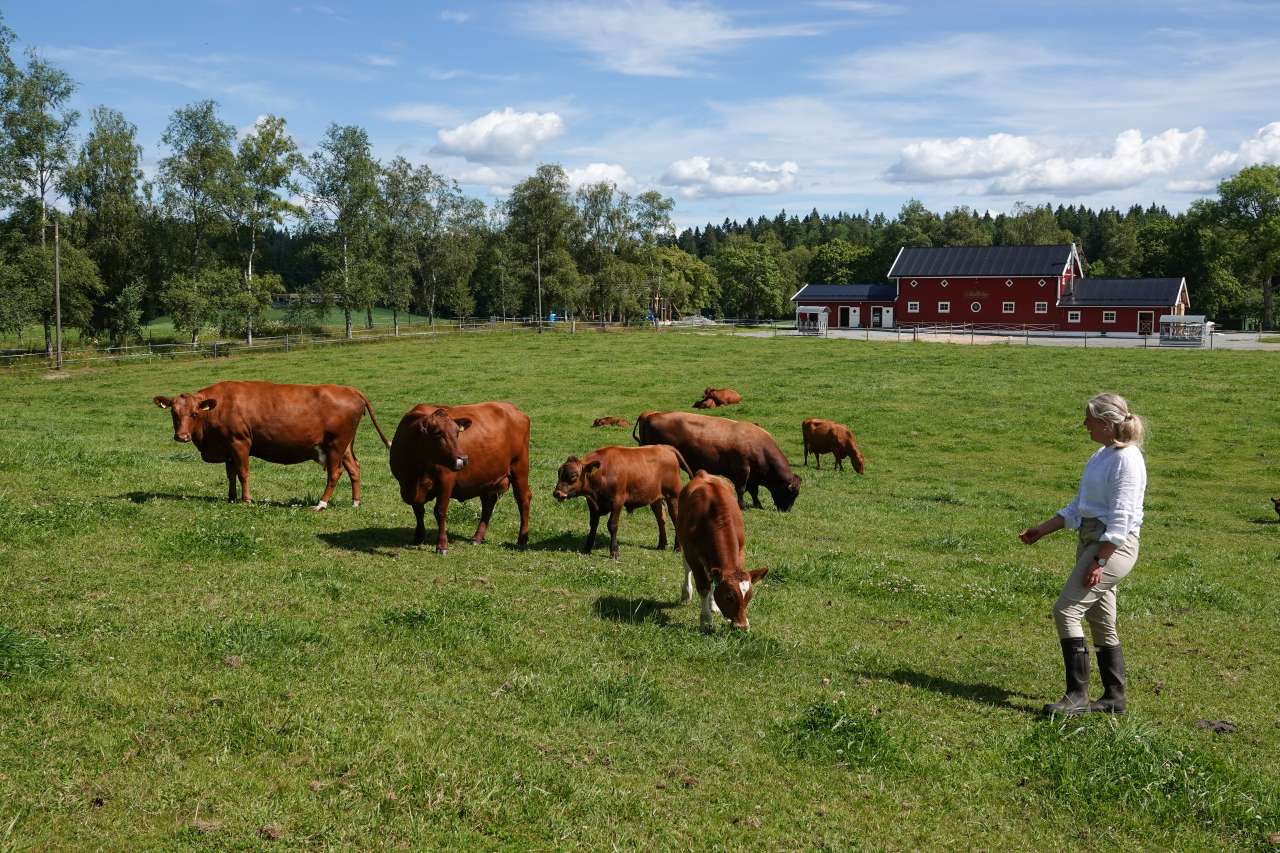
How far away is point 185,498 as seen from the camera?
562 inches

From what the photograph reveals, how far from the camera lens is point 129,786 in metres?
5.59

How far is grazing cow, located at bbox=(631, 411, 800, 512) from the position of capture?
1772 cm

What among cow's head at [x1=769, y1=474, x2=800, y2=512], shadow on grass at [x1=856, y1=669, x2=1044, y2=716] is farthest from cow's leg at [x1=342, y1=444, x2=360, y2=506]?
shadow on grass at [x1=856, y1=669, x2=1044, y2=716]

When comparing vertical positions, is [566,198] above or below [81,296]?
above

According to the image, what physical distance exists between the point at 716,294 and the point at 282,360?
106174 millimetres

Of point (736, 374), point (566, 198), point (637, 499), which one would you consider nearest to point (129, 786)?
point (637, 499)

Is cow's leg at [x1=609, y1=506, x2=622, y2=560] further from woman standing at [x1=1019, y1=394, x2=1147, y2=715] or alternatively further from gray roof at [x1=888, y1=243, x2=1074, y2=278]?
gray roof at [x1=888, y1=243, x2=1074, y2=278]

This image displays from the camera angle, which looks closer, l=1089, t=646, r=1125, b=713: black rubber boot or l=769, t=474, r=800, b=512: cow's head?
l=1089, t=646, r=1125, b=713: black rubber boot

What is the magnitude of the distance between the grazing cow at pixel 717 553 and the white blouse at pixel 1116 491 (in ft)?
10.7

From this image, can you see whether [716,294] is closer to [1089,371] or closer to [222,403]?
[1089,371]

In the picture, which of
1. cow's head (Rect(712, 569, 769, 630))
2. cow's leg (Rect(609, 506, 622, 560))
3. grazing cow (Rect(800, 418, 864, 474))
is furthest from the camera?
grazing cow (Rect(800, 418, 864, 474))

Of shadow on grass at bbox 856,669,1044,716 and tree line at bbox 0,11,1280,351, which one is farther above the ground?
tree line at bbox 0,11,1280,351

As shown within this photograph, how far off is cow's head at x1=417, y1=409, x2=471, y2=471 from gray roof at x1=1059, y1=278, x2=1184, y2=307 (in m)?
89.3

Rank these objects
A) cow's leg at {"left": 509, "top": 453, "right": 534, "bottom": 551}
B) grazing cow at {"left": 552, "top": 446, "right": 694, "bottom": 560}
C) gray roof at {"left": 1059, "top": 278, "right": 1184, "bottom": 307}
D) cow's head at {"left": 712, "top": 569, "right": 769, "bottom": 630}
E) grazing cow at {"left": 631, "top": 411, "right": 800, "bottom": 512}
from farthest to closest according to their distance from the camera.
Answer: gray roof at {"left": 1059, "top": 278, "right": 1184, "bottom": 307}
grazing cow at {"left": 631, "top": 411, "right": 800, "bottom": 512}
cow's leg at {"left": 509, "top": 453, "right": 534, "bottom": 551}
grazing cow at {"left": 552, "top": 446, "right": 694, "bottom": 560}
cow's head at {"left": 712, "top": 569, "right": 769, "bottom": 630}
